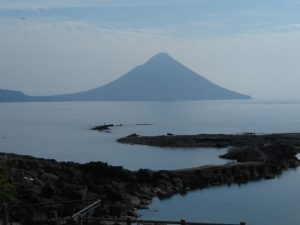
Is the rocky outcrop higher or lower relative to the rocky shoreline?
higher

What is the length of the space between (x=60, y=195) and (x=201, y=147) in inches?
1418

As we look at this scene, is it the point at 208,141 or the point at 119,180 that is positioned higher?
the point at 208,141

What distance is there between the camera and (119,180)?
24906 mm

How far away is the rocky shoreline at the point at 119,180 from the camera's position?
18.2 metres

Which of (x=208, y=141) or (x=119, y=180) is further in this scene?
(x=208, y=141)

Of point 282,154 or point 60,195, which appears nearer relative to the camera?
point 60,195

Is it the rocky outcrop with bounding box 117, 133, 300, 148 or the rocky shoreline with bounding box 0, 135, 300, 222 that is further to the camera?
the rocky outcrop with bounding box 117, 133, 300, 148

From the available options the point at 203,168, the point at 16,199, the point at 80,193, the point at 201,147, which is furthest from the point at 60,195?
the point at 201,147

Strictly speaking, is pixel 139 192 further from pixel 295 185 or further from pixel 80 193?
A: pixel 295 185

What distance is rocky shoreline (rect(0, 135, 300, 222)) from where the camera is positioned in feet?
59.8

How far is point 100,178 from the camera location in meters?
24.0

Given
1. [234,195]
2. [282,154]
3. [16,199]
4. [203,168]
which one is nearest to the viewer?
[16,199]

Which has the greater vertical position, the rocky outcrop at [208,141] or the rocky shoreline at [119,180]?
the rocky outcrop at [208,141]

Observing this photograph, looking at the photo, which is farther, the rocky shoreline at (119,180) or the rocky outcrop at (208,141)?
the rocky outcrop at (208,141)
